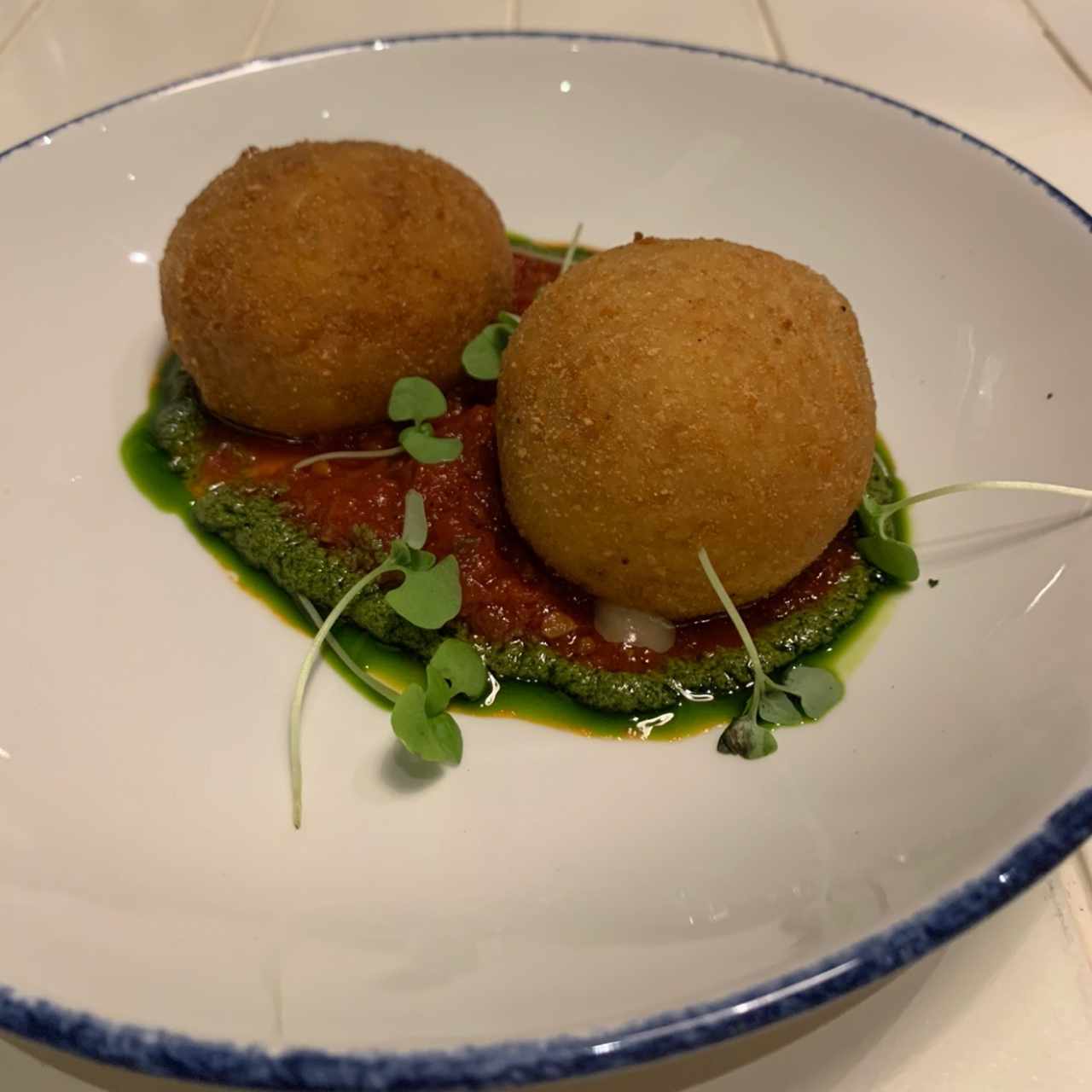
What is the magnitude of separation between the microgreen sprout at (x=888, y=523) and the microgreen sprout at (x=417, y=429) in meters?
0.72

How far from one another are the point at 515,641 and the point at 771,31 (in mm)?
2529

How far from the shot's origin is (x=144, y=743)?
4.77 feet

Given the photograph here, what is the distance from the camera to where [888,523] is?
1.71 meters

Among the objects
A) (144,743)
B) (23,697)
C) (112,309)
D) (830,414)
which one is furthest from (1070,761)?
(112,309)

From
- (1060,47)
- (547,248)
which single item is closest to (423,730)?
(547,248)

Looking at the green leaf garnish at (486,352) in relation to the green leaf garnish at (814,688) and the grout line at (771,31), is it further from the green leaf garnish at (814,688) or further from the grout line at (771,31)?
the grout line at (771,31)

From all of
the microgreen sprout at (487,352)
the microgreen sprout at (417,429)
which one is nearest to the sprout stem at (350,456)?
the microgreen sprout at (417,429)

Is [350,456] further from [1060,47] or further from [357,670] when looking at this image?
[1060,47]

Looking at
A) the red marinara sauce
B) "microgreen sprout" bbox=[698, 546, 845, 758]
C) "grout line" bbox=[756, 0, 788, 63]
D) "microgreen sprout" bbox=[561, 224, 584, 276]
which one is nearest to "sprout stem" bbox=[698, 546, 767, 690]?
"microgreen sprout" bbox=[698, 546, 845, 758]

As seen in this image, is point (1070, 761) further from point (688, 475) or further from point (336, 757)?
point (336, 757)

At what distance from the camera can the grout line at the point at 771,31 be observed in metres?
3.09

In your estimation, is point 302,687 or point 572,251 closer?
point 302,687

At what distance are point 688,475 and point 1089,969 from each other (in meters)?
0.80

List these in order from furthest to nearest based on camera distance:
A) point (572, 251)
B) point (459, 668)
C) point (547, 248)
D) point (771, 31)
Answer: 1. point (771, 31)
2. point (547, 248)
3. point (572, 251)
4. point (459, 668)
